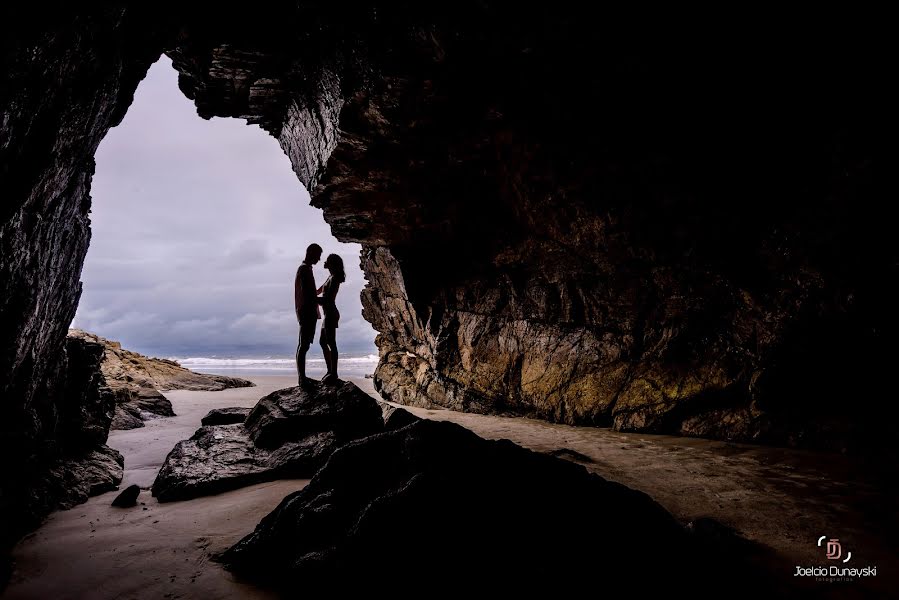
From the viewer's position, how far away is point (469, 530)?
84.0 inches

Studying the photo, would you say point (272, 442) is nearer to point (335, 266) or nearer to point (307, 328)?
point (307, 328)

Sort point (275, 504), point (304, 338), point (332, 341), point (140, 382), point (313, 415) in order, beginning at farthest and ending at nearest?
point (140, 382), point (332, 341), point (304, 338), point (313, 415), point (275, 504)

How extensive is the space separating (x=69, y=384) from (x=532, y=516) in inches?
239

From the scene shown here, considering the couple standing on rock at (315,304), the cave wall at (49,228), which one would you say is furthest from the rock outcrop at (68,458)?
the couple standing on rock at (315,304)

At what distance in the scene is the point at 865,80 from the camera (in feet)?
17.1

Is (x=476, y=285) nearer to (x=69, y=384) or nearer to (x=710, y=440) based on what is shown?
(x=710, y=440)

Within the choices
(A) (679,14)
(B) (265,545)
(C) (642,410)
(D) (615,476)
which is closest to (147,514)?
(B) (265,545)

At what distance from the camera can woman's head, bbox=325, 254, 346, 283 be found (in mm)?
6930

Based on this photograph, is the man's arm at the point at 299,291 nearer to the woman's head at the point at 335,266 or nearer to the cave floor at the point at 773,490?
the woman's head at the point at 335,266

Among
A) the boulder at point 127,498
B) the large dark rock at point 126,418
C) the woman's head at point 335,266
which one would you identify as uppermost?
the woman's head at point 335,266

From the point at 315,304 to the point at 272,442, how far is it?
267cm

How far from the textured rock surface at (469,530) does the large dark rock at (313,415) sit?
2.67 m

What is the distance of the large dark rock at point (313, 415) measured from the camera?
514 centimetres

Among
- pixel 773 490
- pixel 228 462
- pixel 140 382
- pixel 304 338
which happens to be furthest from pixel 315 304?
pixel 140 382
